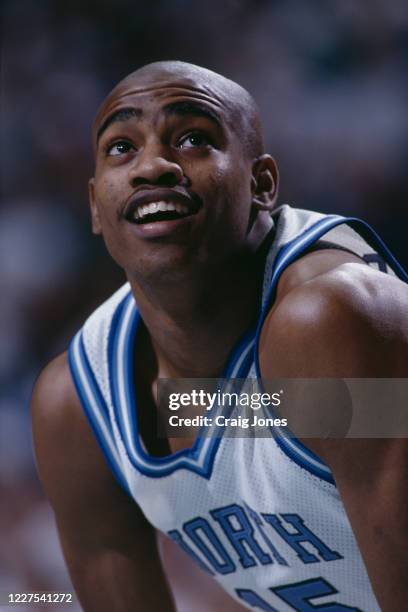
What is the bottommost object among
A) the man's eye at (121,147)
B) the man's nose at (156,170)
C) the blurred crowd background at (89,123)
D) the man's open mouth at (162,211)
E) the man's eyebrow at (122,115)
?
the man's open mouth at (162,211)

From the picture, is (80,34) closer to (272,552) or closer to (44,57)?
(44,57)

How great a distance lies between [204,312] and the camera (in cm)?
117

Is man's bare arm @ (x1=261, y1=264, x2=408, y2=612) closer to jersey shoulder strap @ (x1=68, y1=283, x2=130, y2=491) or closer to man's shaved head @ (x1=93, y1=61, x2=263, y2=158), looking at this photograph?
man's shaved head @ (x1=93, y1=61, x2=263, y2=158)

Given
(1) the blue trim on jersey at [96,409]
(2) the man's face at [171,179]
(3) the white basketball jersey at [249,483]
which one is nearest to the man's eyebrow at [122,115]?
(2) the man's face at [171,179]

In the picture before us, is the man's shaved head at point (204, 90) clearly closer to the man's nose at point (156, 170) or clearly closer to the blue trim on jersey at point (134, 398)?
the man's nose at point (156, 170)

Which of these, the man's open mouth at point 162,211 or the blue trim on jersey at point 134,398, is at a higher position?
the man's open mouth at point 162,211

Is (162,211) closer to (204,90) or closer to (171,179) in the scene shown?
(171,179)

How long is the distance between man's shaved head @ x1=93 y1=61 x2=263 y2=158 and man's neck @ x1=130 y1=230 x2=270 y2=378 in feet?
0.51

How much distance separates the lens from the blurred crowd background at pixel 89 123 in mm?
1682

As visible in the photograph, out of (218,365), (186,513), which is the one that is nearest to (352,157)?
(218,365)

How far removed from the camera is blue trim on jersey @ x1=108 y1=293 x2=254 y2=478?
Result: 1.19 meters

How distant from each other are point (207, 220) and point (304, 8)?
0.70 meters

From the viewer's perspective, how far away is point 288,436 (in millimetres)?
1058

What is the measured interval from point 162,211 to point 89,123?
89cm
